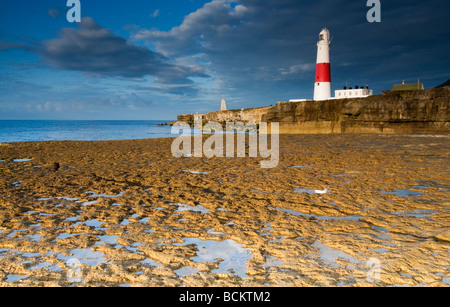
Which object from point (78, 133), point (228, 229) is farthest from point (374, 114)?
point (78, 133)

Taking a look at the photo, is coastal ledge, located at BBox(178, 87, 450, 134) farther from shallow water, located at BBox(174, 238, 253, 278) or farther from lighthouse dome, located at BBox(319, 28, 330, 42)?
shallow water, located at BBox(174, 238, 253, 278)

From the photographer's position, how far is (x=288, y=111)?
28.7 metres

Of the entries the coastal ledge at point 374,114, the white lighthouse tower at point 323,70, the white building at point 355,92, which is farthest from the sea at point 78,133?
the white building at point 355,92

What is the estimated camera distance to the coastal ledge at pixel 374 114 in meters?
21.2

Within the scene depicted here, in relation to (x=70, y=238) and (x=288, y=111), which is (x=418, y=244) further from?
(x=288, y=111)

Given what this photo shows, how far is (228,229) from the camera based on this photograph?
3.71 meters

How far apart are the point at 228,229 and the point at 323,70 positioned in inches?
1379

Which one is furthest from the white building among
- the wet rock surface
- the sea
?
the wet rock surface

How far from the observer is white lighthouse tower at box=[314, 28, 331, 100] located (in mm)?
34469

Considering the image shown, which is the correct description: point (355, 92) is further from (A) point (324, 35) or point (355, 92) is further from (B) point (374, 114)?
(B) point (374, 114)

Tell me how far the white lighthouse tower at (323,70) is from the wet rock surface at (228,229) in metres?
29.1

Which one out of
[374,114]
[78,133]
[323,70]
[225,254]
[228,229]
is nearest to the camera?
[225,254]

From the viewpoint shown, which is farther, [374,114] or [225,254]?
[374,114]
